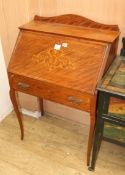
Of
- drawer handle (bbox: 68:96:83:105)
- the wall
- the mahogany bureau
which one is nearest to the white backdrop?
the wall

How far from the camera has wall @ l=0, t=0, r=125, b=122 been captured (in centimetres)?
156

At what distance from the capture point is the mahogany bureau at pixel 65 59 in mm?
1401

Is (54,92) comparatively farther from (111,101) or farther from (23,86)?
(111,101)

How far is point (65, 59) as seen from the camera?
4.90 ft

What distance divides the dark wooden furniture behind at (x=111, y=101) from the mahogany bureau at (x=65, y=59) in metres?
0.04

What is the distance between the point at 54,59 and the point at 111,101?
486mm

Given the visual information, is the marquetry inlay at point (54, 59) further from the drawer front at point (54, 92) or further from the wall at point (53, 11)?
the wall at point (53, 11)

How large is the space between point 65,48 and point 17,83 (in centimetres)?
45

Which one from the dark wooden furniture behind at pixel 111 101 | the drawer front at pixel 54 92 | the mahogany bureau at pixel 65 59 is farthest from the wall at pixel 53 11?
the drawer front at pixel 54 92

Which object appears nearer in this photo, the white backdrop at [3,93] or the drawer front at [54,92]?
the drawer front at [54,92]

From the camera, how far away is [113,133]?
1522 mm

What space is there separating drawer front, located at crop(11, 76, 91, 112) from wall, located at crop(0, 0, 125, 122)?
56 centimetres

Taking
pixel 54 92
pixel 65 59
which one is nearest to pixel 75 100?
pixel 54 92

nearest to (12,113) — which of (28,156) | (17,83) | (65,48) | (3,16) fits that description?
(28,156)
